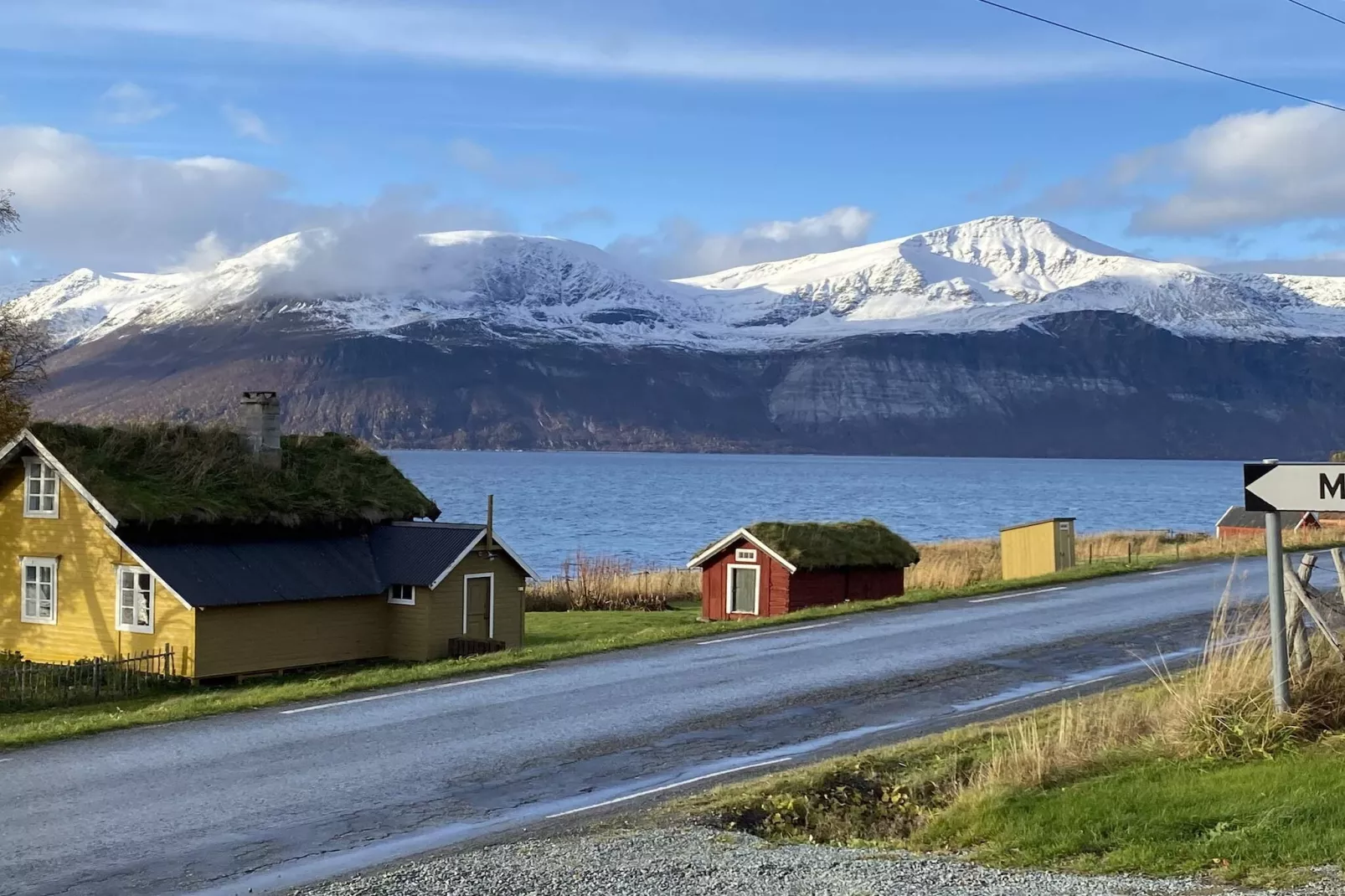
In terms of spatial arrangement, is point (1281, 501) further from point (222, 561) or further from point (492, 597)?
point (492, 597)

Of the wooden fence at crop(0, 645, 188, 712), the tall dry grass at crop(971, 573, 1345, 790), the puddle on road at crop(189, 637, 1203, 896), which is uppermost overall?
the tall dry grass at crop(971, 573, 1345, 790)

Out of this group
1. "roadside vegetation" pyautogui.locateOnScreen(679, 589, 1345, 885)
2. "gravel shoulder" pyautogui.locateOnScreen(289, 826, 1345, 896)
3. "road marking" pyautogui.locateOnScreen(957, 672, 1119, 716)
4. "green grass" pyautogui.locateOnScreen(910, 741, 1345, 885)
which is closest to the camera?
"gravel shoulder" pyautogui.locateOnScreen(289, 826, 1345, 896)

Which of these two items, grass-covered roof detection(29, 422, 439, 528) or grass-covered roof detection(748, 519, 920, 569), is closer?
grass-covered roof detection(29, 422, 439, 528)

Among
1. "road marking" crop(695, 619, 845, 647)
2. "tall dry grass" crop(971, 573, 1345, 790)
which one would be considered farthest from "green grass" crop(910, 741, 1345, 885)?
"road marking" crop(695, 619, 845, 647)

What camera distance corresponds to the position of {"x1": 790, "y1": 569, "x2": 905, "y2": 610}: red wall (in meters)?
38.1

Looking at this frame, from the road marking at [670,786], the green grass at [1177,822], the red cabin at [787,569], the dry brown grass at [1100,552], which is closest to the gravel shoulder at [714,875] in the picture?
the green grass at [1177,822]

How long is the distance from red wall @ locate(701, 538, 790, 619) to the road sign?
2535 centimetres

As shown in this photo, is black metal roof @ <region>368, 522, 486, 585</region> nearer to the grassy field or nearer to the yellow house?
the yellow house

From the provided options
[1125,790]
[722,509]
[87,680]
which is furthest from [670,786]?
[722,509]

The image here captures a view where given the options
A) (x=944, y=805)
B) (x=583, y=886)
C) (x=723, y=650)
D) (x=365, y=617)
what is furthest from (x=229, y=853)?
(x=365, y=617)

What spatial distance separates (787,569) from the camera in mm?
37812

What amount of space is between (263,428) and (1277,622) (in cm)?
2604

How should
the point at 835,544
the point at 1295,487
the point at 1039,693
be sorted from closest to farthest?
1. the point at 1295,487
2. the point at 1039,693
3. the point at 835,544

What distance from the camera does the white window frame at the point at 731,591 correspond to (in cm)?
3834
